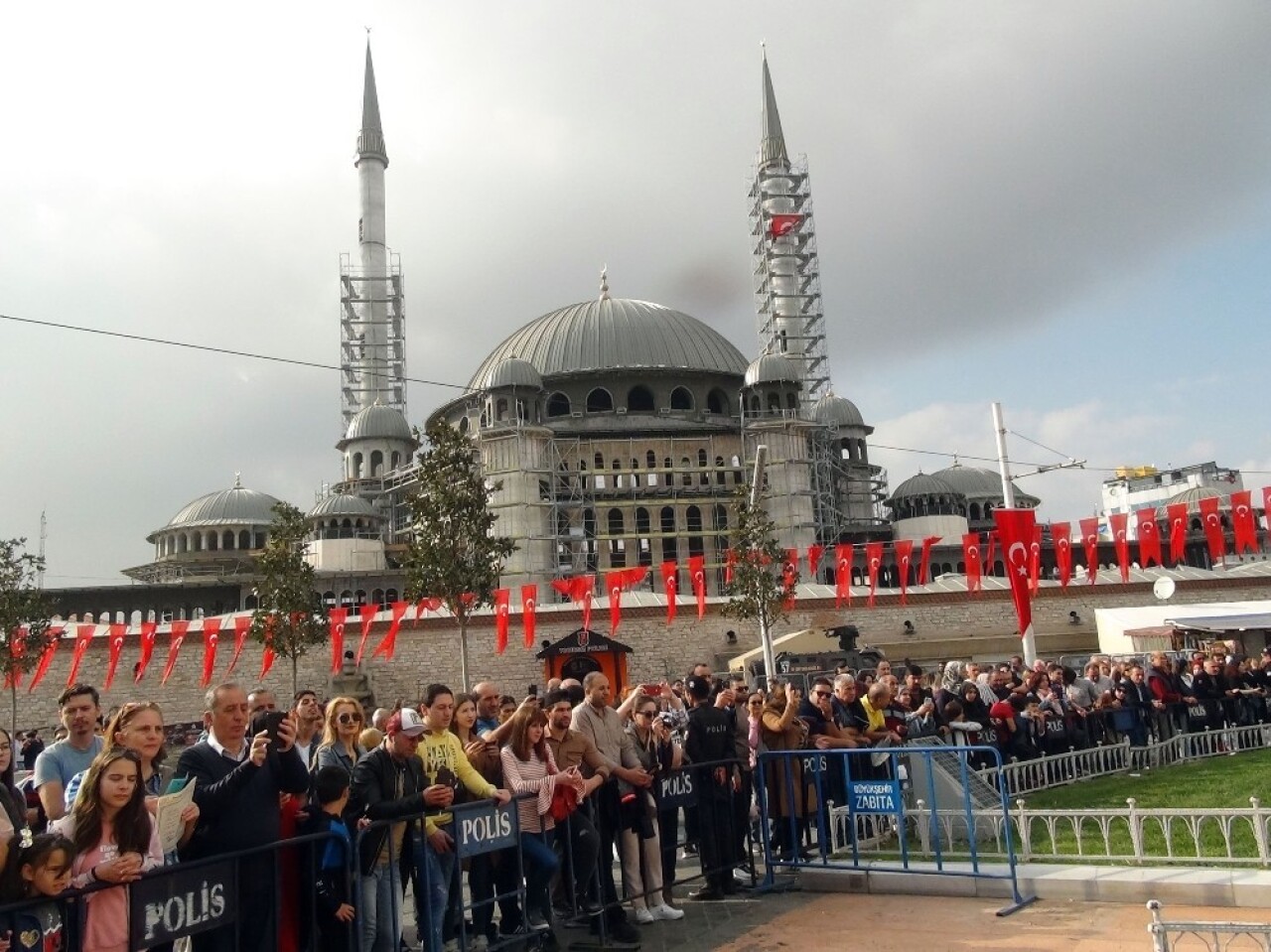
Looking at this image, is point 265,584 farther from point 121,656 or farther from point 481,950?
point 481,950

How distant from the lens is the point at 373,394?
63.7 meters

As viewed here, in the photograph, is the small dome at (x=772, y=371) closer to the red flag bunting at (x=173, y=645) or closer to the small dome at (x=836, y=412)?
the small dome at (x=836, y=412)

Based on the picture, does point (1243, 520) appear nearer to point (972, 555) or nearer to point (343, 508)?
point (972, 555)

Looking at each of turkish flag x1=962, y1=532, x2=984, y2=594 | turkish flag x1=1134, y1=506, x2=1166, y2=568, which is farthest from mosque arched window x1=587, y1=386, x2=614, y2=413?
turkish flag x1=1134, y1=506, x2=1166, y2=568

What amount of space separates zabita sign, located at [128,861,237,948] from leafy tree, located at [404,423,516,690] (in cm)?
1875

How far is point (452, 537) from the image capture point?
24.0 metres

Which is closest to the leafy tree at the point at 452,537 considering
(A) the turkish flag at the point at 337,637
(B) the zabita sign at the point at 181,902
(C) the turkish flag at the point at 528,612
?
(C) the turkish flag at the point at 528,612

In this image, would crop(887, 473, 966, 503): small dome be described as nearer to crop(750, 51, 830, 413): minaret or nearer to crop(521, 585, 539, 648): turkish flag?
crop(750, 51, 830, 413): minaret

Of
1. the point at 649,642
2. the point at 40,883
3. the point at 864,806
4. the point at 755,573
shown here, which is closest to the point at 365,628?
the point at 649,642

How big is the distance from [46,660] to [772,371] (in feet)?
106

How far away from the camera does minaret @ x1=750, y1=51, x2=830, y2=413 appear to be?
189 feet

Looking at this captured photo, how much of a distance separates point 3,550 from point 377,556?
2463cm

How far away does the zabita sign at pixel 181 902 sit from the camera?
14.8 ft

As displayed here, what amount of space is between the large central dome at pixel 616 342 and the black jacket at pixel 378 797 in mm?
48437
